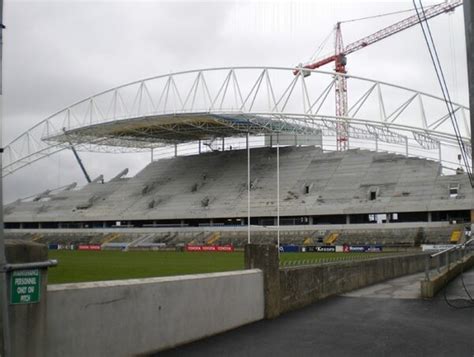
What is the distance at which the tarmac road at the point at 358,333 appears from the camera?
28.5ft

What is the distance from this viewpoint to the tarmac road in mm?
8680

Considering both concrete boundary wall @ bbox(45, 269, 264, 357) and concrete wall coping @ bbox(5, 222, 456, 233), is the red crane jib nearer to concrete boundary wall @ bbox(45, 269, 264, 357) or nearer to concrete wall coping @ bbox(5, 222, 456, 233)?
concrete wall coping @ bbox(5, 222, 456, 233)

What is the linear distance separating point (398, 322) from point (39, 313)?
7.62 m

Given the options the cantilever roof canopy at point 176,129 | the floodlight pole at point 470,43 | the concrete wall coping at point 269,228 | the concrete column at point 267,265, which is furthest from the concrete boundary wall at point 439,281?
the cantilever roof canopy at point 176,129

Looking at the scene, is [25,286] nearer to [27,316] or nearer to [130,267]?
[27,316]

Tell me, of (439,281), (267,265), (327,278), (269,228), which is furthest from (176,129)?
(267,265)

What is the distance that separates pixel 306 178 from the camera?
75500mm

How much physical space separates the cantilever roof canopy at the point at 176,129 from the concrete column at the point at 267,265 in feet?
168

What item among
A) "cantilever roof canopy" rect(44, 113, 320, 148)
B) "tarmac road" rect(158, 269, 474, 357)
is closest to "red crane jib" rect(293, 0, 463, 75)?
"cantilever roof canopy" rect(44, 113, 320, 148)

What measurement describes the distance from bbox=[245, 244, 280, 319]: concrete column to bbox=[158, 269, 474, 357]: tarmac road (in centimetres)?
30

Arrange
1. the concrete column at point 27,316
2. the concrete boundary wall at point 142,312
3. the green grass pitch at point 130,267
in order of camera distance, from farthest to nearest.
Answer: the green grass pitch at point 130,267, the concrete boundary wall at point 142,312, the concrete column at point 27,316

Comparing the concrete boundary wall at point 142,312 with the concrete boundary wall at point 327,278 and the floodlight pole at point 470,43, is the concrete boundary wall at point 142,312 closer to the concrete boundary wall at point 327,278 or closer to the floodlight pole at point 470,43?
the concrete boundary wall at point 327,278

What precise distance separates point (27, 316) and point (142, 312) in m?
2.50

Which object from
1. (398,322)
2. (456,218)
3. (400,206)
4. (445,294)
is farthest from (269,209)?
(398,322)
